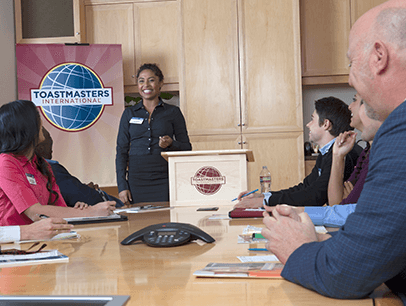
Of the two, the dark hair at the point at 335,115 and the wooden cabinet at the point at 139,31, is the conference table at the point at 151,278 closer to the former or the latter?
the dark hair at the point at 335,115

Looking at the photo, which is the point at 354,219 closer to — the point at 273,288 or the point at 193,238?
the point at 273,288

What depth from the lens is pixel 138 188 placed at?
135 inches

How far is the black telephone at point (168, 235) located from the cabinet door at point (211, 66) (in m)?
3.14

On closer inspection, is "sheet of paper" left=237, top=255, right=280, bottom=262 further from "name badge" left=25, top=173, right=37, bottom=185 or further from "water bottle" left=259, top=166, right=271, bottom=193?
"water bottle" left=259, top=166, right=271, bottom=193

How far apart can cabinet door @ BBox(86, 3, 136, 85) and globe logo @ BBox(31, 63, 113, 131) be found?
53 cm

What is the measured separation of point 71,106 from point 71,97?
0.09m

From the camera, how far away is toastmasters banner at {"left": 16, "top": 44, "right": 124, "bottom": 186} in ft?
13.7

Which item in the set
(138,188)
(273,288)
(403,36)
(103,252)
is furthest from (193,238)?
(138,188)

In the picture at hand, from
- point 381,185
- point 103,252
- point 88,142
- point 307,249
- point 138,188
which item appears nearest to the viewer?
point 381,185

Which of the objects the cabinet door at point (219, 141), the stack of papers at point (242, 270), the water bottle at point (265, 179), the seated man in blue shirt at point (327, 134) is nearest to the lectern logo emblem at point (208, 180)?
the seated man in blue shirt at point (327, 134)

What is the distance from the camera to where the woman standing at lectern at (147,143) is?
3.40 m

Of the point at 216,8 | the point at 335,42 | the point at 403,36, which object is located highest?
the point at 216,8

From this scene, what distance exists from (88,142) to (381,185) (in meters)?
3.80

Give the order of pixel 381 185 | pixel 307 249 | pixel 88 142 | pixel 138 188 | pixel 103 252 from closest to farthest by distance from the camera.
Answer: pixel 381 185, pixel 307 249, pixel 103 252, pixel 138 188, pixel 88 142
